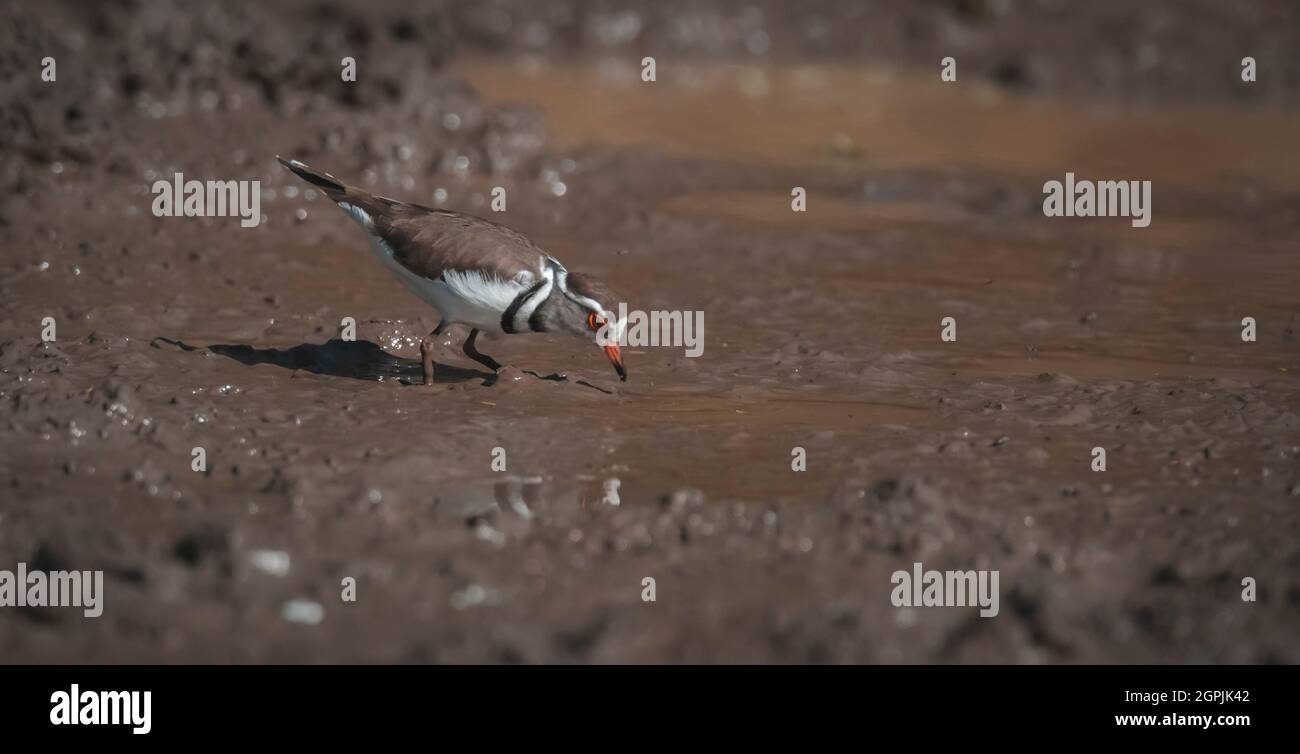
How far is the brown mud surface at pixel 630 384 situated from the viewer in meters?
5.71

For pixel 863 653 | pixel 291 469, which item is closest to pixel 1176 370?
pixel 863 653

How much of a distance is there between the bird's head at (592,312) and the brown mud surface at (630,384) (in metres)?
0.38

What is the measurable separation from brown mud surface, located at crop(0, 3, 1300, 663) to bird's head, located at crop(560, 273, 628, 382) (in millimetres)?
375

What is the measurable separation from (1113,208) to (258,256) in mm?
7668

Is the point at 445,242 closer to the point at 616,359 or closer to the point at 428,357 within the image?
the point at 428,357

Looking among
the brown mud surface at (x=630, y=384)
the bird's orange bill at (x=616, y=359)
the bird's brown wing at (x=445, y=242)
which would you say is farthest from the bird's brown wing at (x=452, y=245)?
the brown mud surface at (x=630, y=384)

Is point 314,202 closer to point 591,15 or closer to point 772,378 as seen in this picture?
point 772,378

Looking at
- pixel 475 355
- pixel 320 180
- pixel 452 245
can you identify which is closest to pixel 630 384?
pixel 475 355

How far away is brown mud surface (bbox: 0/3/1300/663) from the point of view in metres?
5.71

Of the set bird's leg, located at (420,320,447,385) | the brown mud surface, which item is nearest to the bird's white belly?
bird's leg, located at (420,320,447,385)

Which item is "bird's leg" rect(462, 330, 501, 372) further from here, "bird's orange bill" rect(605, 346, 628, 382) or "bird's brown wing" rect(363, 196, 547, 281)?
"bird's orange bill" rect(605, 346, 628, 382)
